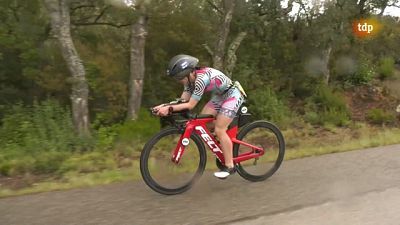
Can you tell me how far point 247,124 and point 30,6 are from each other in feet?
29.5

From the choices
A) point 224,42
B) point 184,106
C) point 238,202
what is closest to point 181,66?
point 184,106

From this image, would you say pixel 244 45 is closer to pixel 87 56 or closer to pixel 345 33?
pixel 345 33

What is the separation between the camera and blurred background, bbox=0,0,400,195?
9742 millimetres

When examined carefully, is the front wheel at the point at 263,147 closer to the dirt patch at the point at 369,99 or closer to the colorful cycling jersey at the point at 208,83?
the colorful cycling jersey at the point at 208,83

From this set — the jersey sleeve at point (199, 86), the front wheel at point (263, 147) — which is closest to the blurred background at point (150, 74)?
the front wheel at point (263, 147)

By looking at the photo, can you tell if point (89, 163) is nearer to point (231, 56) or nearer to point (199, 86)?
point (199, 86)

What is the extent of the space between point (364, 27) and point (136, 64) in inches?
475

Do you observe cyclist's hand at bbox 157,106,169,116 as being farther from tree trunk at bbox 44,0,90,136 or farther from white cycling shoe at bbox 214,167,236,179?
tree trunk at bbox 44,0,90,136

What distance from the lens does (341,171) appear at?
740 centimetres

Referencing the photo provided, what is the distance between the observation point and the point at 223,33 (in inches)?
585

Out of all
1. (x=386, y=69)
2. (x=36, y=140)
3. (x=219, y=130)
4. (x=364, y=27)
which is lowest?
(x=36, y=140)

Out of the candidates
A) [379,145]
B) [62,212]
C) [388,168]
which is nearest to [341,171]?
[388,168]

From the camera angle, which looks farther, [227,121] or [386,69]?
[386,69]

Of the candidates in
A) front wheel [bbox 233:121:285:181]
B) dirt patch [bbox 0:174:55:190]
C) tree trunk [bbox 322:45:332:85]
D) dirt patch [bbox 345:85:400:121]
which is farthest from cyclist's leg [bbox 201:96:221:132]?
tree trunk [bbox 322:45:332:85]
